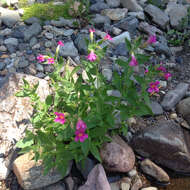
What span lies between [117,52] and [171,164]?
86.3 inches

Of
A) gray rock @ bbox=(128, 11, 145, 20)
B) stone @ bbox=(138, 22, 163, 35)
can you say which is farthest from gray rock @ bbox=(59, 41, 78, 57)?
gray rock @ bbox=(128, 11, 145, 20)

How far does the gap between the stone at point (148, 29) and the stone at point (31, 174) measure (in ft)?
11.4

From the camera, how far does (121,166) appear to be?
283 cm

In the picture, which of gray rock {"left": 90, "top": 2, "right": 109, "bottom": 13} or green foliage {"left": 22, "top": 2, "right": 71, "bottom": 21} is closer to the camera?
green foliage {"left": 22, "top": 2, "right": 71, "bottom": 21}

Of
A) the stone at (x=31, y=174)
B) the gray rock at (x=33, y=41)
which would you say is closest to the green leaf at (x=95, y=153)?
the stone at (x=31, y=174)

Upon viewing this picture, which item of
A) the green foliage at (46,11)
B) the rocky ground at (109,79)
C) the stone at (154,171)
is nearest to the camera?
the rocky ground at (109,79)

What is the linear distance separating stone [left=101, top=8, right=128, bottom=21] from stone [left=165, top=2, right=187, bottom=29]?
117cm

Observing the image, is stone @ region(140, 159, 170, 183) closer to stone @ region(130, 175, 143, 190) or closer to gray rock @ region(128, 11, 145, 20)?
stone @ region(130, 175, 143, 190)

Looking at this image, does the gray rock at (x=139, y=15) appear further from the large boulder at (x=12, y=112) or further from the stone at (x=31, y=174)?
the stone at (x=31, y=174)

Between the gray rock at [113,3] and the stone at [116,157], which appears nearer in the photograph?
the stone at [116,157]

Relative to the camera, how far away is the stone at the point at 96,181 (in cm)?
256

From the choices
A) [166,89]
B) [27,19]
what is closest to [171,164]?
[166,89]

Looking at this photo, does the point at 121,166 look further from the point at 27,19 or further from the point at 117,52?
the point at 27,19

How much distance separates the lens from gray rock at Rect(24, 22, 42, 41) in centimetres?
437
